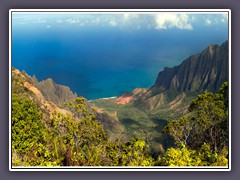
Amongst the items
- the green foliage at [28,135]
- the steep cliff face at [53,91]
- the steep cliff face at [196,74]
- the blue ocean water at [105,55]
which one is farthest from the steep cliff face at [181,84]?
the green foliage at [28,135]

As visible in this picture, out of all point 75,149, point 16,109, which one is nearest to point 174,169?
point 75,149

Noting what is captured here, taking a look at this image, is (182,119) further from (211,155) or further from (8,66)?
(8,66)

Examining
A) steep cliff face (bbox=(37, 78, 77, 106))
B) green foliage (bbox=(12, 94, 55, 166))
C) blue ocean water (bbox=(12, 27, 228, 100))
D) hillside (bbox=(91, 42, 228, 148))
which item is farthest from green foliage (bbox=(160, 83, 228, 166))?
green foliage (bbox=(12, 94, 55, 166))

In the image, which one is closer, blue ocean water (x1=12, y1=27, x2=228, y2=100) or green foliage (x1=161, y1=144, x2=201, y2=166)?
green foliage (x1=161, y1=144, x2=201, y2=166)

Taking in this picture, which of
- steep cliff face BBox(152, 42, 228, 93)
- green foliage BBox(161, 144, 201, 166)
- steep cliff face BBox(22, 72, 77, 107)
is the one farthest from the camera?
steep cliff face BBox(22, 72, 77, 107)

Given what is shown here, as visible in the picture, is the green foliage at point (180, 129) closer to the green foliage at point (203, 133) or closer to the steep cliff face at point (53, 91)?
the green foliage at point (203, 133)

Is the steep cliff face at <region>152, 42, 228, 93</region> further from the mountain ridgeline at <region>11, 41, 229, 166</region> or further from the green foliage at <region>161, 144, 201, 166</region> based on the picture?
the green foliage at <region>161, 144, 201, 166</region>

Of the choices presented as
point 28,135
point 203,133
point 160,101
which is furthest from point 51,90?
point 203,133
